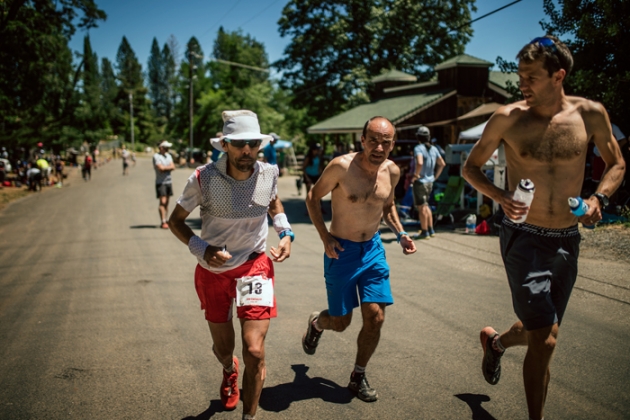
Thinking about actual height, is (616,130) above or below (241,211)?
above

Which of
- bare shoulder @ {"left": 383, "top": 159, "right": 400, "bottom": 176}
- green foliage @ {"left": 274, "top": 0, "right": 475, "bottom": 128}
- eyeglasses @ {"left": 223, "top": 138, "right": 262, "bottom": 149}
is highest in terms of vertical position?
green foliage @ {"left": 274, "top": 0, "right": 475, "bottom": 128}

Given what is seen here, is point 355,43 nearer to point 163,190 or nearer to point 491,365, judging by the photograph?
point 163,190

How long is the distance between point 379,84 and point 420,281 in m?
29.3

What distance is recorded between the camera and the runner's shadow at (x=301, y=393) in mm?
3686

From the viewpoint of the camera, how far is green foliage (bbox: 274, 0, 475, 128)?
126 feet

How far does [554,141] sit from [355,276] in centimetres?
162

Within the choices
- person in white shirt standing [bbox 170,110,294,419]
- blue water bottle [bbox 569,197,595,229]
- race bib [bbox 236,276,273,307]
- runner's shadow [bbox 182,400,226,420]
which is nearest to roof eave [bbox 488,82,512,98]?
person in white shirt standing [bbox 170,110,294,419]

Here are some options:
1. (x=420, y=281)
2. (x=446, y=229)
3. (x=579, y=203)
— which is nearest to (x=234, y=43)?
(x=446, y=229)

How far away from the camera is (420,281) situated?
709cm

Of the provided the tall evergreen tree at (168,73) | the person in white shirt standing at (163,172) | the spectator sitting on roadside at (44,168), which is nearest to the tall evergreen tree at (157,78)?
the tall evergreen tree at (168,73)

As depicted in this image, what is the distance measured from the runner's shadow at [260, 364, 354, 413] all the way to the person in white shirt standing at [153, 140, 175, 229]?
8.15 meters

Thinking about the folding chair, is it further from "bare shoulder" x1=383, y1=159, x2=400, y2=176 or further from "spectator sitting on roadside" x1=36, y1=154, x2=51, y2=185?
"spectator sitting on roadside" x1=36, y1=154, x2=51, y2=185

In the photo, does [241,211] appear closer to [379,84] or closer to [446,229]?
[446,229]

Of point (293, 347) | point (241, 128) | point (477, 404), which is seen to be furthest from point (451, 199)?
point (241, 128)
